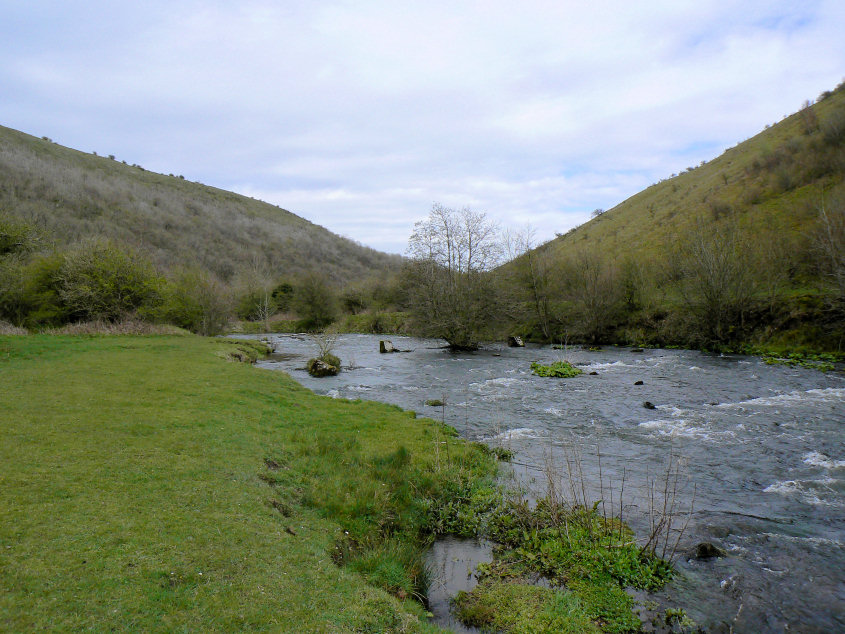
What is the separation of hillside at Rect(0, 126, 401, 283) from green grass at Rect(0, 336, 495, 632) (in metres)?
69.0

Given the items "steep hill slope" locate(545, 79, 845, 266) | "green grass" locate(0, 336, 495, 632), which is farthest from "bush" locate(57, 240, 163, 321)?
"steep hill slope" locate(545, 79, 845, 266)

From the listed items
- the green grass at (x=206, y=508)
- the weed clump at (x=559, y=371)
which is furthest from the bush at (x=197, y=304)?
the weed clump at (x=559, y=371)

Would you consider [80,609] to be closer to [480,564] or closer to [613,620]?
[480,564]

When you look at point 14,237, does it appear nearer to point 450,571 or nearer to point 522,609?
point 450,571

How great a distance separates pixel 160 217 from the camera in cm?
11162

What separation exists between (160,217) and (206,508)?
4943 inches

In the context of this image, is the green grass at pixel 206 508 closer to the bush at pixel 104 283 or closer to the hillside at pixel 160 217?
the bush at pixel 104 283

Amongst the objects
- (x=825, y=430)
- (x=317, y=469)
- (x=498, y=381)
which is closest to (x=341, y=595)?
(x=317, y=469)

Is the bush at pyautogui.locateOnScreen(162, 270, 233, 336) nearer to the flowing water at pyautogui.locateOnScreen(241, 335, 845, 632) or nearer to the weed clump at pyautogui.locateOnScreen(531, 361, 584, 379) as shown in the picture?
the flowing water at pyautogui.locateOnScreen(241, 335, 845, 632)

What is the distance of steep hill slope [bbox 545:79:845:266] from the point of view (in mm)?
41156

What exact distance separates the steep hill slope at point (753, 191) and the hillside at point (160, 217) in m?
49.5

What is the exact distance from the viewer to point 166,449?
366 inches

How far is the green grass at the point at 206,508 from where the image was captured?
4.95m

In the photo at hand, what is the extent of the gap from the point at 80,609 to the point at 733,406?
64.4 feet
